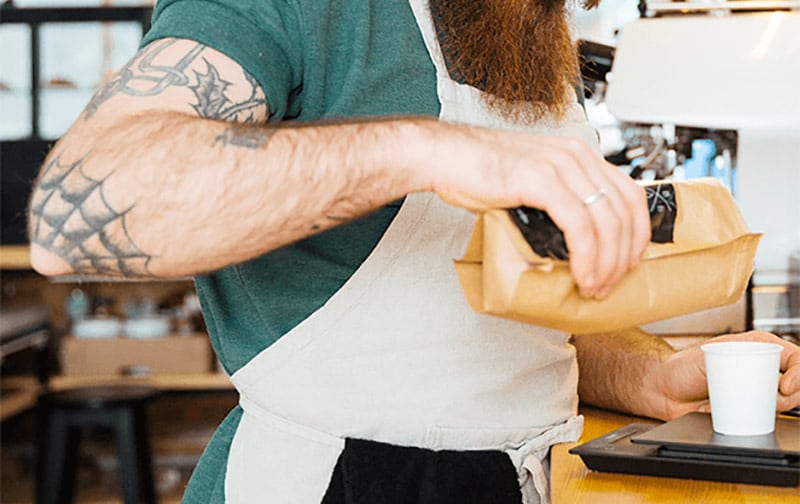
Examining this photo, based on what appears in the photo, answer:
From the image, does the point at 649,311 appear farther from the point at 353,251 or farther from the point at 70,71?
the point at 70,71

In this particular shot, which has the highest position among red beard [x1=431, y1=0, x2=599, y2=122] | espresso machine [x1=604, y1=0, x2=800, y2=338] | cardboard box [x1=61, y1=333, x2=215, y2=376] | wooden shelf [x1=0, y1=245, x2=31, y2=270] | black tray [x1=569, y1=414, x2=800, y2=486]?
red beard [x1=431, y1=0, x2=599, y2=122]

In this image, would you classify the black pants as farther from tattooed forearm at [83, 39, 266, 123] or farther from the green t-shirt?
tattooed forearm at [83, 39, 266, 123]

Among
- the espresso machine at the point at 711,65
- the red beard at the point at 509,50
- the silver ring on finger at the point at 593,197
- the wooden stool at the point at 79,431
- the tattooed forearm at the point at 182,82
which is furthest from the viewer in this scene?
the wooden stool at the point at 79,431

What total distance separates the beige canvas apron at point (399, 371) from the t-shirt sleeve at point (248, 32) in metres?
0.19

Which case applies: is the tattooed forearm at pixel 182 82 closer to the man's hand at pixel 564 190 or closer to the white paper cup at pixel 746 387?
the man's hand at pixel 564 190

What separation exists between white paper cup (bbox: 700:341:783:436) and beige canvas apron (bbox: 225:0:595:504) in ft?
0.68

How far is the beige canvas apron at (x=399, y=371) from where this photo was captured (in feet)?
3.74

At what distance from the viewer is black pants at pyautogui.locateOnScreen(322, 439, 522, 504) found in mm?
1122

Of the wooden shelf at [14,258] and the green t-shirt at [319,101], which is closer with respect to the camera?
the green t-shirt at [319,101]

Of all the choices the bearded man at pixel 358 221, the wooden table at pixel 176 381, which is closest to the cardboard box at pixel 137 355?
the wooden table at pixel 176 381

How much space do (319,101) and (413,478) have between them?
0.40 metres

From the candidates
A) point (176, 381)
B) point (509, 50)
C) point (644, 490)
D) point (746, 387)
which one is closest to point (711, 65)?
point (509, 50)

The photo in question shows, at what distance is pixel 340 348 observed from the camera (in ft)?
3.74

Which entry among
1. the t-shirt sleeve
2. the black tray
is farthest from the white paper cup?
the t-shirt sleeve
